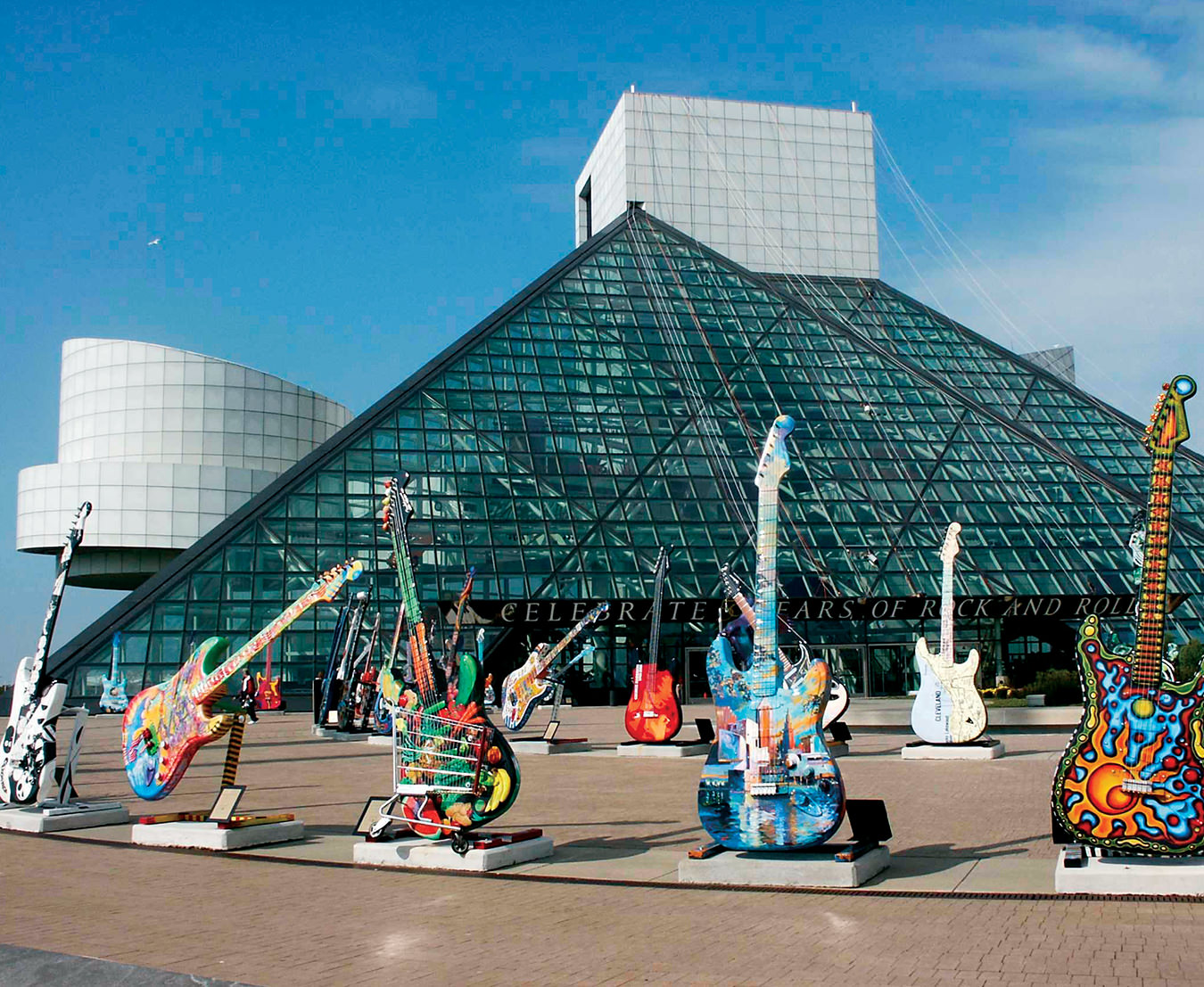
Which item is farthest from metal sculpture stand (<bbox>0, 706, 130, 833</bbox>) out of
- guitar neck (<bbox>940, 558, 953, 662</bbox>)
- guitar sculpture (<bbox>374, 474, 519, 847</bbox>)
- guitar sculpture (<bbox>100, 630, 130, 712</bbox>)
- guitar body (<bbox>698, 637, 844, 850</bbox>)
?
guitar sculpture (<bbox>100, 630, 130, 712</bbox>)

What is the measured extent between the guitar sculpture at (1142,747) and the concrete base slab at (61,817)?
31.3ft

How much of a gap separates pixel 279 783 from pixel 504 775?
27.0 ft

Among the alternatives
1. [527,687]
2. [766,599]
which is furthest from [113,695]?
[766,599]

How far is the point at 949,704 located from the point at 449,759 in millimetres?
12682

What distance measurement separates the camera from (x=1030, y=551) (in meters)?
38.0

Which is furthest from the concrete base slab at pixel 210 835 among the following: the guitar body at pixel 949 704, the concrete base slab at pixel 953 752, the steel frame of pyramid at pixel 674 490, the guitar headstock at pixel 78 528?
the steel frame of pyramid at pixel 674 490

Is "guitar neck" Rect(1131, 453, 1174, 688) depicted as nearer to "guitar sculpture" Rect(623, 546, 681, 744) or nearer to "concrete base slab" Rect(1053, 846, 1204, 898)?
"concrete base slab" Rect(1053, 846, 1204, 898)

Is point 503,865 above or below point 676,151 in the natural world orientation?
below

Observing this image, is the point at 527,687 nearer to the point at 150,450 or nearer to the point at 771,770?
the point at 771,770

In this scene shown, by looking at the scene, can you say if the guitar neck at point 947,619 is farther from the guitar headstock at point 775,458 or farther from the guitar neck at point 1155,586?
the guitar neck at point 1155,586

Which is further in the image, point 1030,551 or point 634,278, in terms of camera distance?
point 634,278

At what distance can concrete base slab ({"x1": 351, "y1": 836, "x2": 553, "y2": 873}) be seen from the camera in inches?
395

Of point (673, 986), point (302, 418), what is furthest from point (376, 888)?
point (302, 418)

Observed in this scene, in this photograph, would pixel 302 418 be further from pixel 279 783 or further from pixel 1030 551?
pixel 279 783
